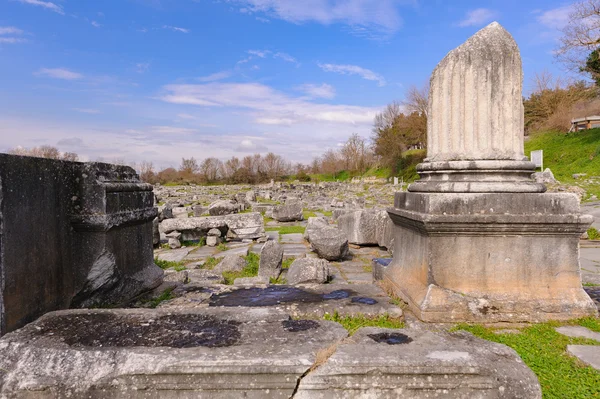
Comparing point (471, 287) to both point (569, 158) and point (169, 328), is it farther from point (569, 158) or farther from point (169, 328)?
point (569, 158)

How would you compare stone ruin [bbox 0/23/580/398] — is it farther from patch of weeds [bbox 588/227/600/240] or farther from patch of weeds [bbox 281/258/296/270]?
patch of weeds [bbox 588/227/600/240]

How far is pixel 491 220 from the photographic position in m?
2.64

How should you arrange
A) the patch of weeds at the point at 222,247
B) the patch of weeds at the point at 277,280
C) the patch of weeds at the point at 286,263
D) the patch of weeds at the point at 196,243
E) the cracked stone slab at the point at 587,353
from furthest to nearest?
the patch of weeds at the point at 196,243
the patch of weeds at the point at 222,247
the patch of weeds at the point at 286,263
the patch of weeds at the point at 277,280
the cracked stone slab at the point at 587,353

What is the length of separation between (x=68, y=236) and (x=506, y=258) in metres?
3.05

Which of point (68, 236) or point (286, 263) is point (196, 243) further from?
point (68, 236)

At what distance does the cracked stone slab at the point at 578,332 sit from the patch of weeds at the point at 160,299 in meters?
2.92

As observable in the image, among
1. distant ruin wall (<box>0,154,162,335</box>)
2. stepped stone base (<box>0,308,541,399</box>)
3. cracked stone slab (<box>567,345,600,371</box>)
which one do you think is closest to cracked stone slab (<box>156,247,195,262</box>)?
distant ruin wall (<box>0,154,162,335</box>)

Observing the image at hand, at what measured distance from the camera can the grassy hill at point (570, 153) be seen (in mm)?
19528

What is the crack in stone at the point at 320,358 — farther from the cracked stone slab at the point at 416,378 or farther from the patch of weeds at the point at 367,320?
the patch of weeds at the point at 367,320

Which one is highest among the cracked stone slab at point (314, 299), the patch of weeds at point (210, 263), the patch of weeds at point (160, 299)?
the patch of weeds at point (160, 299)

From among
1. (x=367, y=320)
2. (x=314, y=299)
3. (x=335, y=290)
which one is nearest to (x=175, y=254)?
(x=335, y=290)

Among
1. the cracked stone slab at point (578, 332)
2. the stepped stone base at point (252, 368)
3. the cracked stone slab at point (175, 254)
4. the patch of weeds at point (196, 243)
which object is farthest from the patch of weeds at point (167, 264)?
the cracked stone slab at point (578, 332)

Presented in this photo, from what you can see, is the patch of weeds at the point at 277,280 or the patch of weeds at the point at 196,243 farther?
the patch of weeds at the point at 196,243

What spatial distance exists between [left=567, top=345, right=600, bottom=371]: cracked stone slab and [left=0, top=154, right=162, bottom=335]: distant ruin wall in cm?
303
